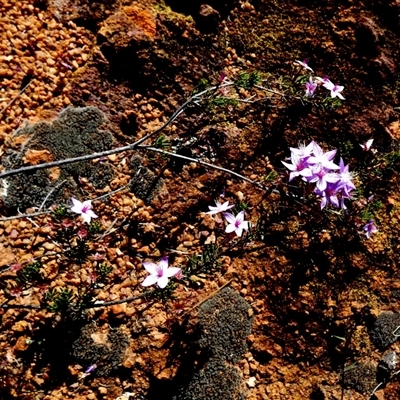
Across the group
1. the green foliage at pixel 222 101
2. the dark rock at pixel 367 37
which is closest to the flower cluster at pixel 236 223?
the green foliage at pixel 222 101

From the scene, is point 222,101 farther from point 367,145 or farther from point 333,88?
point 367,145

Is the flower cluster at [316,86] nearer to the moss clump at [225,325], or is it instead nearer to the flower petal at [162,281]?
the moss clump at [225,325]

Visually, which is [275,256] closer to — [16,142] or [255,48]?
[255,48]

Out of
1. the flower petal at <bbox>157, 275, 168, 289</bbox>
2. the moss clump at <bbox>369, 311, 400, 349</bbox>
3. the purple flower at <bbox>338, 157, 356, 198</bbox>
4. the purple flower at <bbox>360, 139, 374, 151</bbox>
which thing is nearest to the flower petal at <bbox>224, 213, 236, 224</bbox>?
the flower petal at <bbox>157, 275, 168, 289</bbox>

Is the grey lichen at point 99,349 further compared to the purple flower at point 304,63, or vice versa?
the purple flower at point 304,63

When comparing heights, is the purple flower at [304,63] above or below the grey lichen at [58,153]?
above

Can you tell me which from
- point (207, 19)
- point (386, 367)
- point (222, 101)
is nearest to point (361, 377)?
point (386, 367)
